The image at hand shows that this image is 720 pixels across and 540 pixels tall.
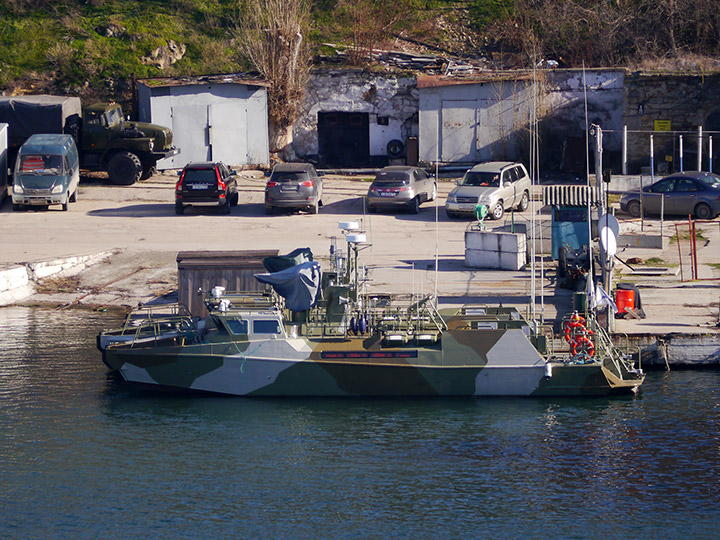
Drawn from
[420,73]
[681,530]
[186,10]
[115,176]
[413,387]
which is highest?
[186,10]

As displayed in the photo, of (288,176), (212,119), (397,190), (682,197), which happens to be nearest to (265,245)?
(288,176)

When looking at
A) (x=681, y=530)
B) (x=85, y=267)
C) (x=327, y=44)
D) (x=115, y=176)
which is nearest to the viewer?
(x=681, y=530)

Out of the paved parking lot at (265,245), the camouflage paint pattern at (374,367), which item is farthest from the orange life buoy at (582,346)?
the paved parking lot at (265,245)

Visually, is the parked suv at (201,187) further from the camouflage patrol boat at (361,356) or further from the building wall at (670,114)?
the building wall at (670,114)

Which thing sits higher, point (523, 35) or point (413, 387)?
point (523, 35)

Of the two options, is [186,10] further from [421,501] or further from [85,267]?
[421,501]

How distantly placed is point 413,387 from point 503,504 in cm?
444

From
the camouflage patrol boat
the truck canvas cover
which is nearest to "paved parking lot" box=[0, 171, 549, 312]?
the truck canvas cover

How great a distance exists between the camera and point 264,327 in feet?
59.3

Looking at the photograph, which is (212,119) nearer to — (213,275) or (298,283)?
(213,275)

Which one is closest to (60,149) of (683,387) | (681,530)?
(683,387)

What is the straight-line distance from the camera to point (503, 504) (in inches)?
554

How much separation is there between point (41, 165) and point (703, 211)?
1984 centimetres

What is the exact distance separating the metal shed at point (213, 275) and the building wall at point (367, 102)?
18.3 metres
